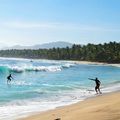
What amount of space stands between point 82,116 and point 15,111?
567cm

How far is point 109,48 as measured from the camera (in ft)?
464

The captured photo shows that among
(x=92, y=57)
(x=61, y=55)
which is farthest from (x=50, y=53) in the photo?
(x=92, y=57)

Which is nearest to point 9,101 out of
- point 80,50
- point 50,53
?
point 80,50

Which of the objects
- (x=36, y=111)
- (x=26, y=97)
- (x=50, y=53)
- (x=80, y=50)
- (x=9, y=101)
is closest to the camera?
(x=36, y=111)

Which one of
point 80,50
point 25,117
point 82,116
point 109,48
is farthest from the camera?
point 80,50

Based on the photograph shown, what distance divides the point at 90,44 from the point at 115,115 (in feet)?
505

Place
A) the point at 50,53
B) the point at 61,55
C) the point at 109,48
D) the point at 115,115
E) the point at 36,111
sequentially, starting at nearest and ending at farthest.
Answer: the point at 115,115 → the point at 36,111 → the point at 109,48 → the point at 61,55 → the point at 50,53

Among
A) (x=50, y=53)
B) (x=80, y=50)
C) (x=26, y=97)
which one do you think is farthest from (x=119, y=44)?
(x=26, y=97)

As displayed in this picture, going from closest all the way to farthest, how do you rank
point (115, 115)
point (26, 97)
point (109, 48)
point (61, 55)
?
point (115, 115)
point (26, 97)
point (109, 48)
point (61, 55)

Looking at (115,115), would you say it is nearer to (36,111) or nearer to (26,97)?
(36,111)

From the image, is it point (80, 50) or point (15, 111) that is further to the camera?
point (80, 50)

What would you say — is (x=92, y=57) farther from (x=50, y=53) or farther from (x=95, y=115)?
(x=95, y=115)

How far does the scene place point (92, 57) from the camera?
14625 cm

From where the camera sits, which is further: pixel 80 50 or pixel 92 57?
pixel 80 50
